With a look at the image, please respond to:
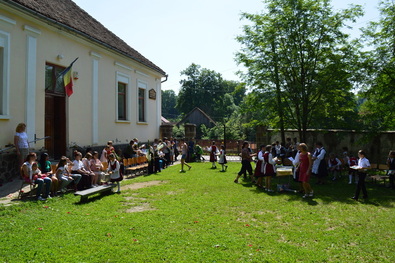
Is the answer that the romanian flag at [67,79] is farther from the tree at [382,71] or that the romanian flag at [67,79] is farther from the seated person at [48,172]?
the tree at [382,71]

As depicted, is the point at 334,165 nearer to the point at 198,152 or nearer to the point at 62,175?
the point at 198,152

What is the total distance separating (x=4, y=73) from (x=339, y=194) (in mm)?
11630

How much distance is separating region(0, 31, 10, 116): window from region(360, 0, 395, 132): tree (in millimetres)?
13406

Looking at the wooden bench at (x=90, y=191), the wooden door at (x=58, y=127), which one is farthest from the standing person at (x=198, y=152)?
the wooden bench at (x=90, y=191)

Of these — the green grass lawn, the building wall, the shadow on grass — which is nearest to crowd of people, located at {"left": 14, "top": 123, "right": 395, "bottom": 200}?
the shadow on grass

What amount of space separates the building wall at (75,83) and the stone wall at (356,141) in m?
9.92

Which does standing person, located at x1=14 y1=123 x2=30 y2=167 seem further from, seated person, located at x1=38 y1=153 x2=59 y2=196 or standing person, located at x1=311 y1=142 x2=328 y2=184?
standing person, located at x1=311 y1=142 x2=328 y2=184

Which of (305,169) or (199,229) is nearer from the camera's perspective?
(199,229)

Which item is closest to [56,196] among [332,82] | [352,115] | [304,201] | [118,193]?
[118,193]

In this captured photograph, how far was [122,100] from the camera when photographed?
17875mm

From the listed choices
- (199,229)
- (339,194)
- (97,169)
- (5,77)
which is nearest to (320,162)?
(339,194)

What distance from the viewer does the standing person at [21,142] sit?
970 centimetres

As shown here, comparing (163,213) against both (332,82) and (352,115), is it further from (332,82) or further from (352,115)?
(352,115)

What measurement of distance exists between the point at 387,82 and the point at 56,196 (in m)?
13.0
